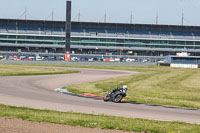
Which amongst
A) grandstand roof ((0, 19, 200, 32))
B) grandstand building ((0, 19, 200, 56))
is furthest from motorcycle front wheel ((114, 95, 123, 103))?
grandstand roof ((0, 19, 200, 32))

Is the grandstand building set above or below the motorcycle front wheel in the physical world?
above

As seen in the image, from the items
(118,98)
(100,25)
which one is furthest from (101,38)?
(118,98)

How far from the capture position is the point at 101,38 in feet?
495

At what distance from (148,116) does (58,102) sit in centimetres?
686

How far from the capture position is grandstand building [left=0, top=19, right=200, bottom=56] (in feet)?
493

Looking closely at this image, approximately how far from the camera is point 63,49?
499ft

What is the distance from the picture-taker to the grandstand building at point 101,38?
15025 centimetres

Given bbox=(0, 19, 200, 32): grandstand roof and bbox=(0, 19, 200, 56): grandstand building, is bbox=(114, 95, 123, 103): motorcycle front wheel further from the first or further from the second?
bbox=(0, 19, 200, 32): grandstand roof

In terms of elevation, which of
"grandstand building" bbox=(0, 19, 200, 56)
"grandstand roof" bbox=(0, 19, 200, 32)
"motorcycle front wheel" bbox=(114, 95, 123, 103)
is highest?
"grandstand roof" bbox=(0, 19, 200, 32)

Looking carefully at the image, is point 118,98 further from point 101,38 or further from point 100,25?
point 100,25

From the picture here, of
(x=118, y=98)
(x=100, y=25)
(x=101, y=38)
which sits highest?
(x=100, y=25)

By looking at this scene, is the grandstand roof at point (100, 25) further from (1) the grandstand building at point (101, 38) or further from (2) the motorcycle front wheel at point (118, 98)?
(2) the motorcycle front wheel at point (118, 98)

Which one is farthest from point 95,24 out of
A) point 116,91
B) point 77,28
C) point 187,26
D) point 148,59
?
point 116,91

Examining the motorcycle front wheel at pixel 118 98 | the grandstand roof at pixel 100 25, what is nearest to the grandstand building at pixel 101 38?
the grandstand roof at pixel 100 25
